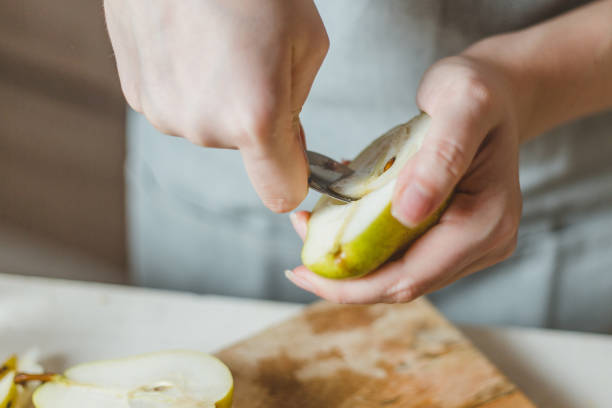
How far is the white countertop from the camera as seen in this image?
2.33 ft

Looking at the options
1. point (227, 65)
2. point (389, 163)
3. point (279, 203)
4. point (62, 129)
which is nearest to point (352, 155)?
point (389, 163)

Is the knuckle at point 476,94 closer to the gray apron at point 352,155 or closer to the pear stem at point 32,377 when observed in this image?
the gray apron at point 352,155

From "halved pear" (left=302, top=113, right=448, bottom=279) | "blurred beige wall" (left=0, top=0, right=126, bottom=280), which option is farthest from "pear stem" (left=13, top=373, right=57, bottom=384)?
"blurred beige wall" (left=0, top=0, right=126, bottom=280)

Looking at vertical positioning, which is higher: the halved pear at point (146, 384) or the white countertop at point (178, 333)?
the halved pear at point (146, 384)

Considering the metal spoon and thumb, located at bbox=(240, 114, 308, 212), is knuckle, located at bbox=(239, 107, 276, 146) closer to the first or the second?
thumb, located at bbox=(240, 114, 308, 212)

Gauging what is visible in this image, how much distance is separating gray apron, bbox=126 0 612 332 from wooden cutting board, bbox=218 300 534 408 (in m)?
0.17

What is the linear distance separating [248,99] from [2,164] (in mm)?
1478

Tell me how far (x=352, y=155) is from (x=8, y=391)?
0.53m

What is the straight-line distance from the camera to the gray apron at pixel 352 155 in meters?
0.75

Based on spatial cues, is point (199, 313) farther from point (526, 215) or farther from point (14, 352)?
point (526, 215)

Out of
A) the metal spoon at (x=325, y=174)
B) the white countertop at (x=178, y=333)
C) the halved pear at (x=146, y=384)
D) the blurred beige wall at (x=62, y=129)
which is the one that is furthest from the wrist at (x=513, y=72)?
the blurred beige wall at (x=62, y=129)

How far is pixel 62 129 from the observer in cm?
157

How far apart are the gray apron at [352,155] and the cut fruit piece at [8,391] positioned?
352mm

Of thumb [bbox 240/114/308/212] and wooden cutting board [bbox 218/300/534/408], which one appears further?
wooden cutting board [bbox 218/300/534/408]
